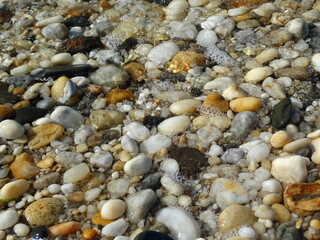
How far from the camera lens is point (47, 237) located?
1929mm

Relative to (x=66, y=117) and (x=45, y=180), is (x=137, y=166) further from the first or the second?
(x=66, y=117)

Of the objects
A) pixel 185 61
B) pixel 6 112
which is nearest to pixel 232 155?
pixel 185 61

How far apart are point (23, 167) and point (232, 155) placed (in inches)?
40.5

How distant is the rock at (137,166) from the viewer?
7.09ft

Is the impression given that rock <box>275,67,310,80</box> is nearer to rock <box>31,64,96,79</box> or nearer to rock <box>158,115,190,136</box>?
rock <box>158,115,190,136</box>

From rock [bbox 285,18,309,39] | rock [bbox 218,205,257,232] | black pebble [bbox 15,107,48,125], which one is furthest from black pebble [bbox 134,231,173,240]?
rock [bbox 285,18,309,39]

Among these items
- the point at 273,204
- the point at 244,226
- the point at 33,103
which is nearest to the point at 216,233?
the point at 244,226

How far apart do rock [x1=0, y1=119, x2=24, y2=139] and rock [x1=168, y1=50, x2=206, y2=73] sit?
0.98 meters

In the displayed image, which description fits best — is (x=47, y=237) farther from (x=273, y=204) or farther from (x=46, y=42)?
(x=46, y=42)

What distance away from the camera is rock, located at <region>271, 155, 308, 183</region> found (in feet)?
6.70

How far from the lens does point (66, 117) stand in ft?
8.08

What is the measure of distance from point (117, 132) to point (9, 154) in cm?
56

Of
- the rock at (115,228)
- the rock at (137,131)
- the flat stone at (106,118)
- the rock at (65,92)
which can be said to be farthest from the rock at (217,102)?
the rock at (115,228)

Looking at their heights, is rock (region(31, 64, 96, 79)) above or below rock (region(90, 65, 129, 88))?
above
